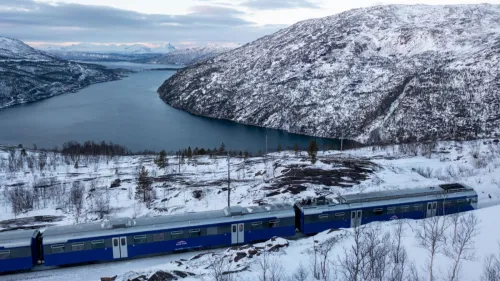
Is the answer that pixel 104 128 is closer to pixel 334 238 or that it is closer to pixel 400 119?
pixel 400 119

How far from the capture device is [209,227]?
27062 millimetres

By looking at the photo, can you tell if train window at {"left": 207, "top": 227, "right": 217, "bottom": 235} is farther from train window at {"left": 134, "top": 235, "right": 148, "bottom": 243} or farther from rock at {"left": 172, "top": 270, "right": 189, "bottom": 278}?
rock at {"left": 172, "top": 270, "right": 189, "bottom": 278}

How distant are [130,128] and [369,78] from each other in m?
81.5

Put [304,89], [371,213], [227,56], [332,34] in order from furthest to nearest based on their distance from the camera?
[227,56] < [332,34] < [304,89] < [371,213]

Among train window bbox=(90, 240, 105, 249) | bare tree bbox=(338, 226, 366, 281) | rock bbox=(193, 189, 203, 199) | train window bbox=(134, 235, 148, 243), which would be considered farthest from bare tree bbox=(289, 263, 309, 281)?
rock bbox=(193, 189, 203, 199)

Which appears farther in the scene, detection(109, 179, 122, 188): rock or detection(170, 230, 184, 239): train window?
detection(109, 179, 122, 188): rock

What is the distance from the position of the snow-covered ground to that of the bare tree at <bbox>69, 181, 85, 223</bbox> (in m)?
0.49

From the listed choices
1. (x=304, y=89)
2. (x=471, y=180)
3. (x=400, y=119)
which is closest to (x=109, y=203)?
(x=471, y=180)

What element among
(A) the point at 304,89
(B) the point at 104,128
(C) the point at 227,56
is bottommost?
(B) the point at 104,128

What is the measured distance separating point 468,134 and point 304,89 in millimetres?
57384

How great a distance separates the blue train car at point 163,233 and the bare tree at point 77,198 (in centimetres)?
1223

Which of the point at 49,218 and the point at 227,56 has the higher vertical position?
the point at 227,56

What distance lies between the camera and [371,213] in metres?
30.2

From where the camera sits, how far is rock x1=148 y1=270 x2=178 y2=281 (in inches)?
810
